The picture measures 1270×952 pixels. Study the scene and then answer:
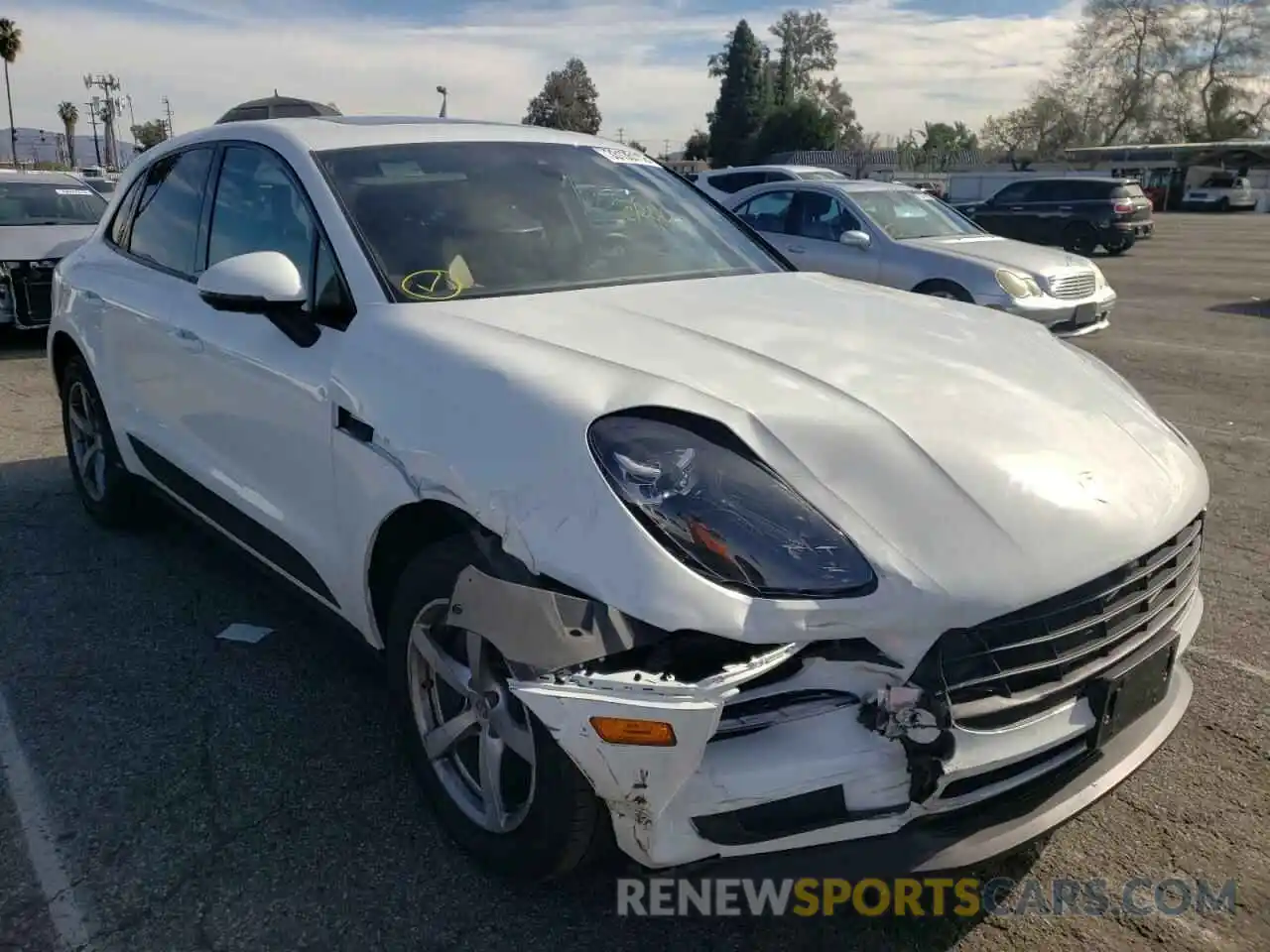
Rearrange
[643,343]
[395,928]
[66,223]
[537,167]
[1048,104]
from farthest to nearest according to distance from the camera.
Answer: [1048,104] < [66,223] < [537,167] < [643,343] < [395,928]

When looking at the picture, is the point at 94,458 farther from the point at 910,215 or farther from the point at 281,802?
the point at 910,215

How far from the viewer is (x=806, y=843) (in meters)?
1.98

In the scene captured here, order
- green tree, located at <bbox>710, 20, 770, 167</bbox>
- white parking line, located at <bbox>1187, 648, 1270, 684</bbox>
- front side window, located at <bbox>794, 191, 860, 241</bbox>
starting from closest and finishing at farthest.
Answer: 1. white parking line, located at <bbox>1187, 648, 1270, 684</bbox>
2. front side window, located at <bbox>794, 191, 860, 241</bbox>
3. green tree, located at <bbox>710, 20, 770, 167</bbox>

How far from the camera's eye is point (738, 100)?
87.5 meters

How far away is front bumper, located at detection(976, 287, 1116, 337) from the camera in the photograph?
9297mm

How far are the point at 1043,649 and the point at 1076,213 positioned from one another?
24.0m

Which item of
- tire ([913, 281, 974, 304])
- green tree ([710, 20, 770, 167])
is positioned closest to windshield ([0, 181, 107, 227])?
tire ([913, 281, 974, 304])

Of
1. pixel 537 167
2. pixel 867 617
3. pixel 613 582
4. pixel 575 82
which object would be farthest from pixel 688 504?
pixel 575 82

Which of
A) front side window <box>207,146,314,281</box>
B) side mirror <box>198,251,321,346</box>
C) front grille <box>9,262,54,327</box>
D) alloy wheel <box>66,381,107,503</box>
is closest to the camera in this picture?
side mirror <box>198,251,321,346</box>

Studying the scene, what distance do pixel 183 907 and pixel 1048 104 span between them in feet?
341

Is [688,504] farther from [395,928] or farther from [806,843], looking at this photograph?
[395,928]

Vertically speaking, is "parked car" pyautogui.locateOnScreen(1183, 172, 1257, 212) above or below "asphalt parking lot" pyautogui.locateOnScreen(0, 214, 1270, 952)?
above

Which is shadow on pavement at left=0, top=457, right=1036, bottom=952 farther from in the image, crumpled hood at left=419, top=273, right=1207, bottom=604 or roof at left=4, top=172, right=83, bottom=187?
roof at left=4, top=172, right=83, bottom=187

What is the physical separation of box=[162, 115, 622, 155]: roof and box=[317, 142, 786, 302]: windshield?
0.19 ft
